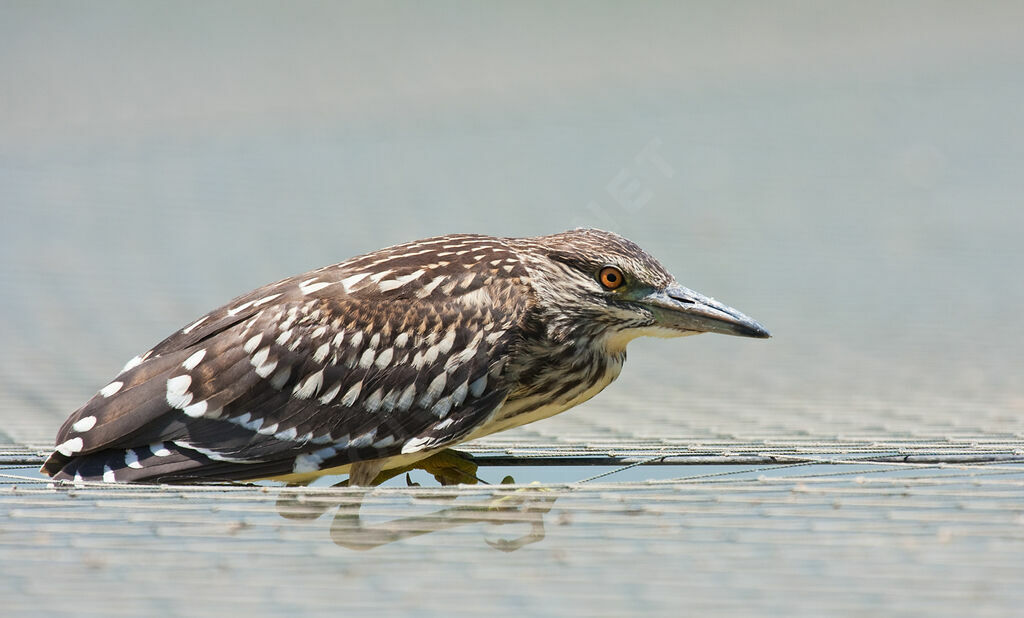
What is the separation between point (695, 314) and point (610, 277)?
0.35 meters

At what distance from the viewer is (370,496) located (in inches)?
145

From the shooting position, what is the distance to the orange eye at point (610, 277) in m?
4.56

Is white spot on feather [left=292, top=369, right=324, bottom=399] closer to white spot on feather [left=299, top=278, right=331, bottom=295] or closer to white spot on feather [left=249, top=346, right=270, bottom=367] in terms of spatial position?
white spot on feather [left=249, top=346, right=270, bottom=367]

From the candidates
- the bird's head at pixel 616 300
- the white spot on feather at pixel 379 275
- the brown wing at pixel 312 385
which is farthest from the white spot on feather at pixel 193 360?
the bird's head at pixel 616 300

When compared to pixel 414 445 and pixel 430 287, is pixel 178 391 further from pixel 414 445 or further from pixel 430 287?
pixel 430 287

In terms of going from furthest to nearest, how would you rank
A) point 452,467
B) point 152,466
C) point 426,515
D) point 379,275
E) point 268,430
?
point 452,467, point 379,275, point 268,430, point 152,466, point 426,515

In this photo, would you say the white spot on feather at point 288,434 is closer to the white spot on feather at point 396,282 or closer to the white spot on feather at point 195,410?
the white spot on feather at point 195,410

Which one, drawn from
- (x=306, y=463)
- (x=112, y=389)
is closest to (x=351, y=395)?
(x=306, y=463)

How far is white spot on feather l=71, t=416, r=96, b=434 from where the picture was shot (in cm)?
419

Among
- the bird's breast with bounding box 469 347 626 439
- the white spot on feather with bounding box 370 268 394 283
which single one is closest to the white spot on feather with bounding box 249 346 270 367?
the white spot on feather with bounding box 370 268 394 283

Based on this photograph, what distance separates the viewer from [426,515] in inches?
137

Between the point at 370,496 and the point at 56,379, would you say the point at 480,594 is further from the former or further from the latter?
the point at 56,379

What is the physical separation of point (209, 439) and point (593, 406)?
3.24 m


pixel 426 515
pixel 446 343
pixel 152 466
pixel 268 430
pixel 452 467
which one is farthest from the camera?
pixel 452 467
